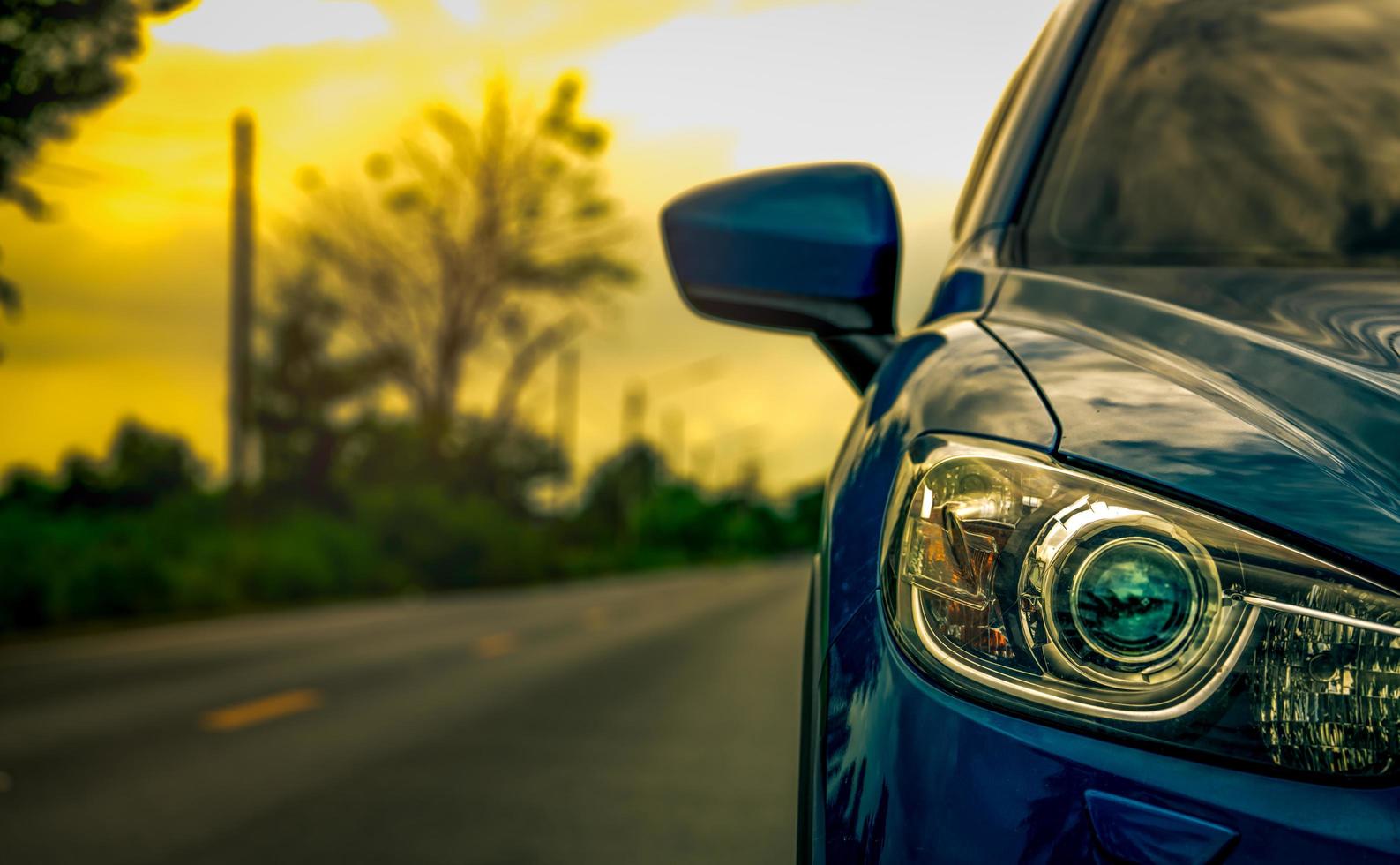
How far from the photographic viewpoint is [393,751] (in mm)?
7242

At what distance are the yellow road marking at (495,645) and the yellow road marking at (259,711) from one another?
3.18 metres

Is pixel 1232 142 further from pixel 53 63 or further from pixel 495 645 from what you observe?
pixel 495 645

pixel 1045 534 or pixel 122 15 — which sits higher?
pixel 122 15

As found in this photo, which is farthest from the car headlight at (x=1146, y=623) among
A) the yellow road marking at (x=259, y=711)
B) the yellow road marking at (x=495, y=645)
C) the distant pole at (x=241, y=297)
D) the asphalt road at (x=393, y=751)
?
the distant pole at (x=241, y=297)

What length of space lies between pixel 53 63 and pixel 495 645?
319 inches

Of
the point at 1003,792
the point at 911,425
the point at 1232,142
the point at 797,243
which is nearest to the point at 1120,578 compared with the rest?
the point at 1003,792

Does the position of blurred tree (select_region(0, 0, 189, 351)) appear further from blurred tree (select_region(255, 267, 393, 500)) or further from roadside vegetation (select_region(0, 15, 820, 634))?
blurred tree (select_region(255, 267, 393, 500))

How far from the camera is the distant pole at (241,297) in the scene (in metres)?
23.7

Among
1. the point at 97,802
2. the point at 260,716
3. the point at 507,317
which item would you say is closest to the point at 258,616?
the point at 260,716

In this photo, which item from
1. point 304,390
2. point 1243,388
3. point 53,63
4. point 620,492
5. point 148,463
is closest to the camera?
point 1243,388

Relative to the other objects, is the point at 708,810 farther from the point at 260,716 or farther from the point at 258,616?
the point at 258,616

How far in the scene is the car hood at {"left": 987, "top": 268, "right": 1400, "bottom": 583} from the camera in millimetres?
1239

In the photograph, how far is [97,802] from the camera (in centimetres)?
579

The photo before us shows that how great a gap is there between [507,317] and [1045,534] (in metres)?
37.4
